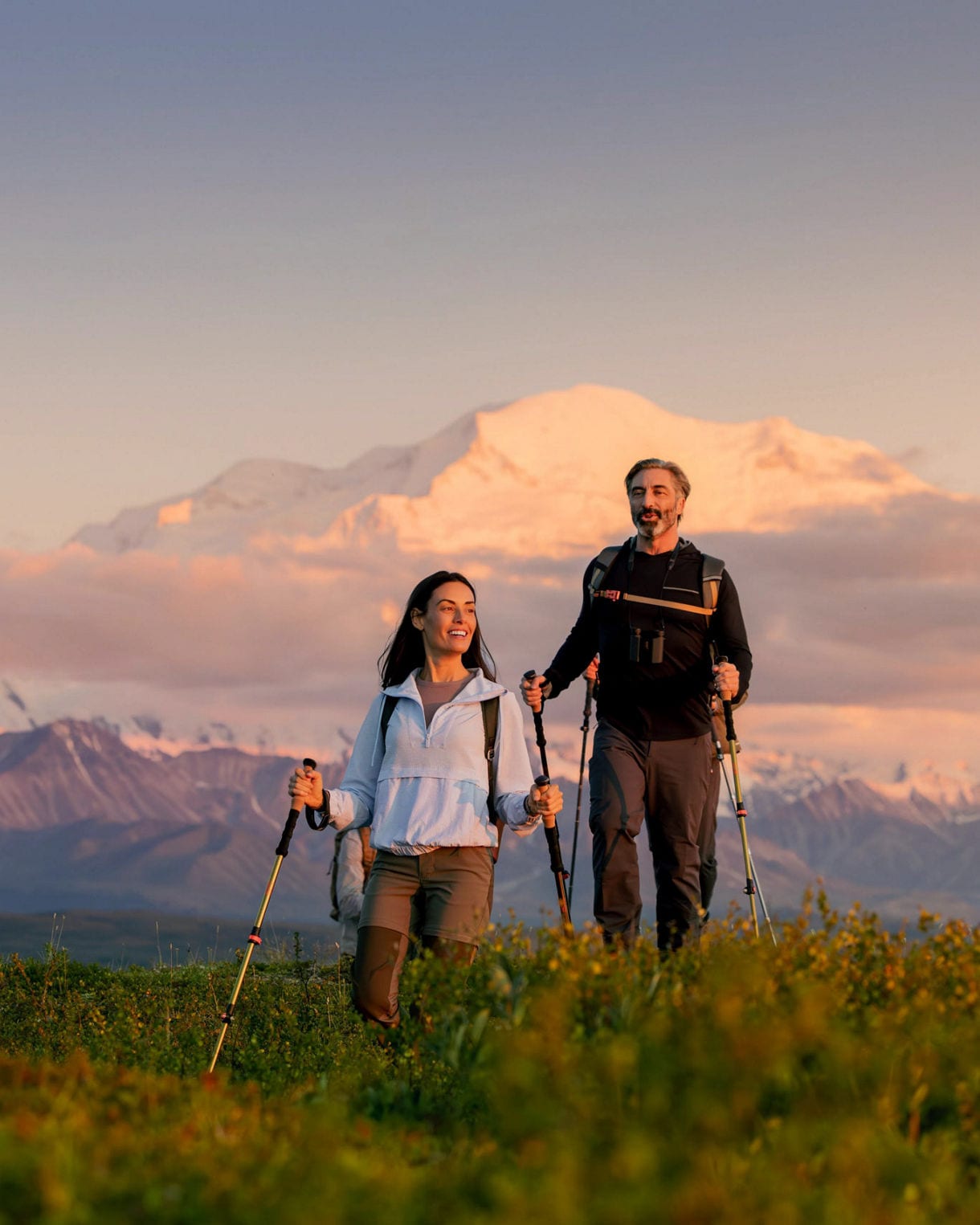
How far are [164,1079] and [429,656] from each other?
4.25 metres

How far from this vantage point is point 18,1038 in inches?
626

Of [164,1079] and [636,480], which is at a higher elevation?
[636,480]

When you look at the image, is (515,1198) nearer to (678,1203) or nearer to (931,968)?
(678,1203)

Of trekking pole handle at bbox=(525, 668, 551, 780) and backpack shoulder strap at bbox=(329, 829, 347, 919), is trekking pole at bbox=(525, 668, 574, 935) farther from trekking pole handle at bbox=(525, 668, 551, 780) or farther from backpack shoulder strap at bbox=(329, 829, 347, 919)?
backpack shoulder strap at bbox=(329, 829, 347, 919)

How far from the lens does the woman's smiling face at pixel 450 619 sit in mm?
10539

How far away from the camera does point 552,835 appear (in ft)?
36.2

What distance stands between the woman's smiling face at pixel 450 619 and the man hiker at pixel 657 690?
68.8 inches

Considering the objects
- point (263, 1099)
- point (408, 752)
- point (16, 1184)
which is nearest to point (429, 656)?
point (408, 752)

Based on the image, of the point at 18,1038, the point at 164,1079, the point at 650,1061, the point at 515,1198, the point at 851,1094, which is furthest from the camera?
the point at 18,1038

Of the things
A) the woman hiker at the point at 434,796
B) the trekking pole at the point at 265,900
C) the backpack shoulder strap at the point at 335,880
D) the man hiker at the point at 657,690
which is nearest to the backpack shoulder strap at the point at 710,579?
the man hiker at the point at 657,690

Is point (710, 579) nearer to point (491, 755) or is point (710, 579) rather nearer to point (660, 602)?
point (660, 602)

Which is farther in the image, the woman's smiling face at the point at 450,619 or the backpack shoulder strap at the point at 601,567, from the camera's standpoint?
the backpack shoulder strap at the point at 601,567

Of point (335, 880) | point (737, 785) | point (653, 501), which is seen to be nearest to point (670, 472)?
point (653, 501)

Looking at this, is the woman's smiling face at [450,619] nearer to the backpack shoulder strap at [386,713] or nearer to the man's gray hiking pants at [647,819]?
the backpack shoulder strap at [386,713]
